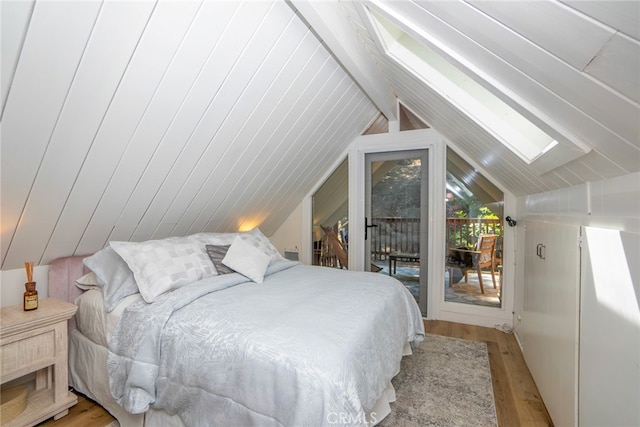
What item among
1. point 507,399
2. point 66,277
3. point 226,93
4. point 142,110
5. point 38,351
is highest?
point 226,93

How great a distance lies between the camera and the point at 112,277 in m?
1.87

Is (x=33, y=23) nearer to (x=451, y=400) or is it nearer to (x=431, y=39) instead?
(x=431, y=39)

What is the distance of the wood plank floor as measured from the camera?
169 centimetres

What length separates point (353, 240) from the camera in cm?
361

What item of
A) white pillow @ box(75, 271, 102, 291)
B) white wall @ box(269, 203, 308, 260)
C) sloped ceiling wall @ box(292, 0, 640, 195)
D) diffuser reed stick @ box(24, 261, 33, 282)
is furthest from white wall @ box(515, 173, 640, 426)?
white wall @ box(269, 203, 308, 260)

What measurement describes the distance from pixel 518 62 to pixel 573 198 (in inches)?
43.7

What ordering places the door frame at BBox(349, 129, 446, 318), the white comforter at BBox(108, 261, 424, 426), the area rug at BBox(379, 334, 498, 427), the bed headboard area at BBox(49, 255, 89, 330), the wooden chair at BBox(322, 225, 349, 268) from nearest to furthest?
the white comforter at BBox(108, 261, 424, 426), the area rug at BBox(379, 334, 498, 427), the bed headboard area at BBox(49, 255, 89, 330), the door frame at BBox(349, 129, 446, 318), the wooden chair at BBox(322, 225, 349, 268)

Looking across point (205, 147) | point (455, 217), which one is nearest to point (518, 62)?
point (205, 147)

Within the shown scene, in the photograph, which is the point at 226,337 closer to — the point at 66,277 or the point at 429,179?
the point at 66,277

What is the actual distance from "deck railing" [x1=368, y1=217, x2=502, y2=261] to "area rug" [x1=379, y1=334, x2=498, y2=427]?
108cm

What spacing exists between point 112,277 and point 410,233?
2.87 meters

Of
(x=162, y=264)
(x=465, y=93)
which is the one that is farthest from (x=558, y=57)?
(x=162, y=264)

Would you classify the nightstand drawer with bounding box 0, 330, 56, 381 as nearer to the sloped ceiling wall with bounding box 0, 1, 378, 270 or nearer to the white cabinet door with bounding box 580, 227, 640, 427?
the sloped ceiling wall with bounding box 0, 1, 378, 270

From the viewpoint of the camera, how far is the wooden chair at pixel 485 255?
3.07 m
